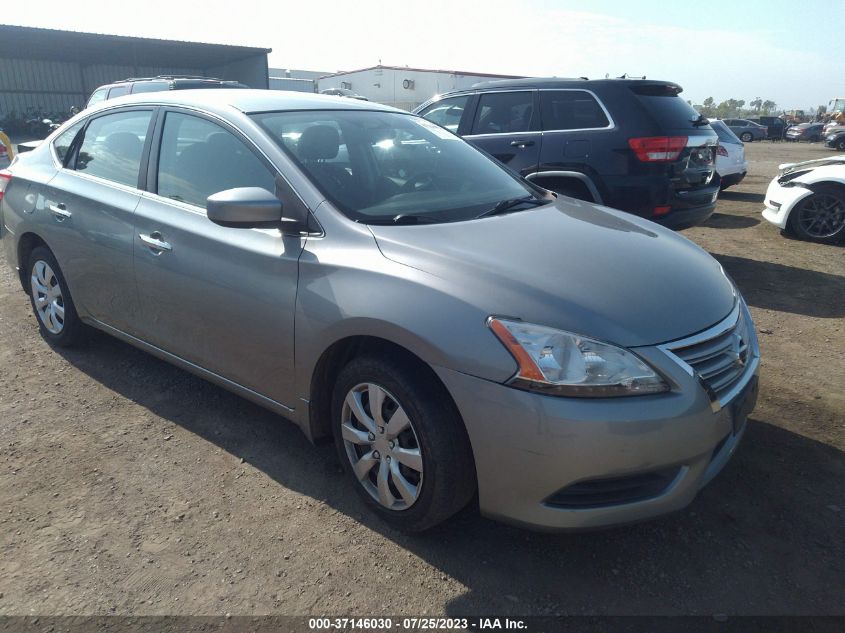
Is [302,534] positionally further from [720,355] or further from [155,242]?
[720,355]

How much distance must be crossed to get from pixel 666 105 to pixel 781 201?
3373 millimetres

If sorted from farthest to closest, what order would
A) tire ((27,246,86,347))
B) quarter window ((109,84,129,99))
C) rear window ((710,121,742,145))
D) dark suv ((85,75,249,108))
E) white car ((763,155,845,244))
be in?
quarter window ((109,84,129,99)) → rear window ((710,121,742,145)) → dark suv ((85,75,249,108)) → white car ((763,155,845,244)) → tire ((27,246,86,347))

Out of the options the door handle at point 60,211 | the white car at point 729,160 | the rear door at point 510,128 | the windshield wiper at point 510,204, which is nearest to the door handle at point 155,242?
the door handle at point 60,211

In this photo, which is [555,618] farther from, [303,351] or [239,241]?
[239,241]

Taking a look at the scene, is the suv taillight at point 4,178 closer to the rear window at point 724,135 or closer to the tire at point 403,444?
the tire at point 403,444

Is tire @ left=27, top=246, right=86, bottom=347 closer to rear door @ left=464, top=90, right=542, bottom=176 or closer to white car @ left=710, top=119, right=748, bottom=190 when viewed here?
rear door @ left=464, top=90, right=542, bottom=176

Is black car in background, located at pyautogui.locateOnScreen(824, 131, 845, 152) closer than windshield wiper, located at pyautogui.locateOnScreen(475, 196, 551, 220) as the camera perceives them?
No

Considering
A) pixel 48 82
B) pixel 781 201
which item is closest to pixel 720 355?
pixel 781 201

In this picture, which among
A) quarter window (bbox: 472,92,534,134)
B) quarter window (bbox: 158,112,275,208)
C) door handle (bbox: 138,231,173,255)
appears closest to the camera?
quarter window (bbox: 158,112,275,208)

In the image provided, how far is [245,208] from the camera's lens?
277 cm

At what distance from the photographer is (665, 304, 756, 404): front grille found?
93.9 inches

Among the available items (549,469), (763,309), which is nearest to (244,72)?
(763,309)

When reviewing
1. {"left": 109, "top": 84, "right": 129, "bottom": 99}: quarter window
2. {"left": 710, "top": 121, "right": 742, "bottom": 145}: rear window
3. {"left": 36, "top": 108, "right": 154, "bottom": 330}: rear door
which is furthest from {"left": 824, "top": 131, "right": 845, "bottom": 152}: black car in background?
{"left": 36, "top": 108, "right": 154, "bottom": 330}: rear door

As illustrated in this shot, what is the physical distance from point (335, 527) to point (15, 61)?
140ft
